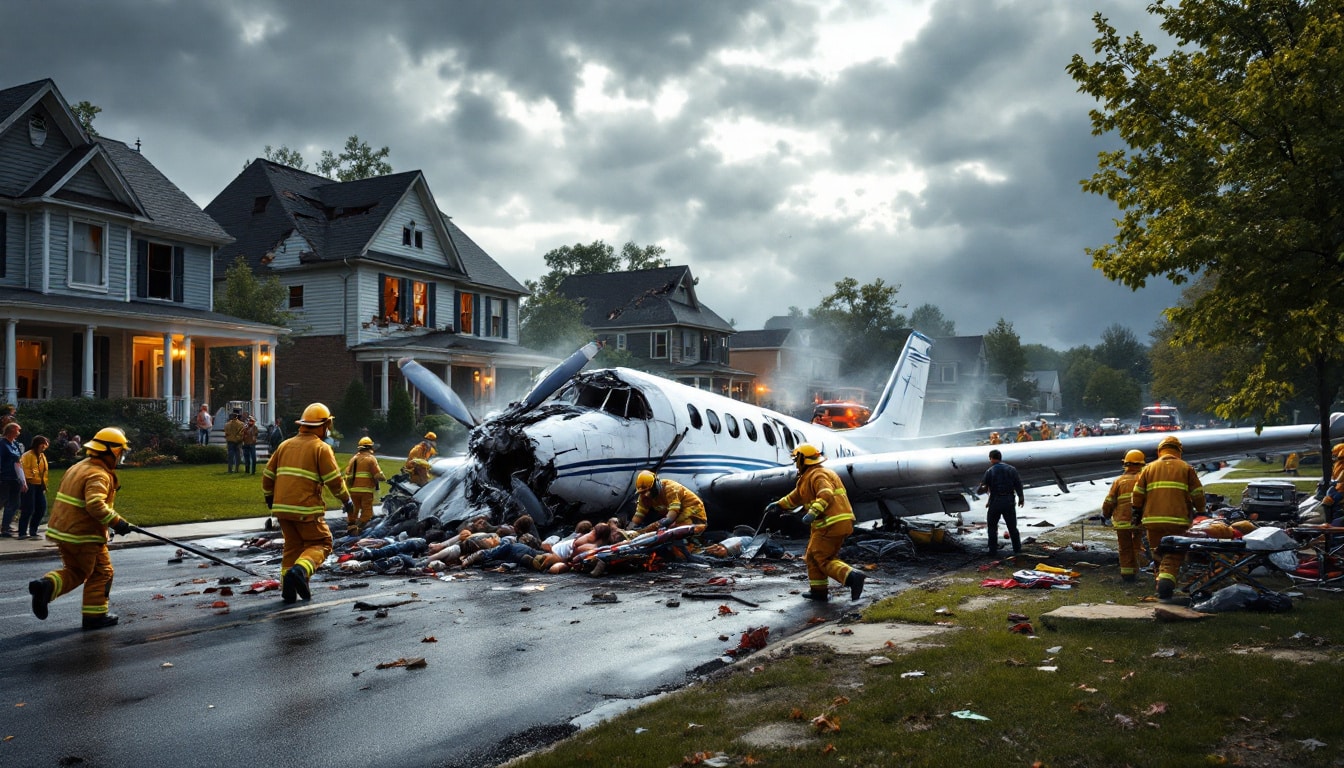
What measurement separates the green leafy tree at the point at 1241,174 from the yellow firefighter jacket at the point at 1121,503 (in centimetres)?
216

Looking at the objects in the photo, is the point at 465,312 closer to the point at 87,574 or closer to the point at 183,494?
the point at 183,494

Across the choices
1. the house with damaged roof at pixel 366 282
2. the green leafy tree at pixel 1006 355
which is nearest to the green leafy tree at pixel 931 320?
the green leafy tree at pixel 1006 355

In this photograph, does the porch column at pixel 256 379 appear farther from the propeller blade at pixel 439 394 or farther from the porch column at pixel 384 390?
the propeller blade at pixel 439 394

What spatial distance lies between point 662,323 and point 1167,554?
167 feet

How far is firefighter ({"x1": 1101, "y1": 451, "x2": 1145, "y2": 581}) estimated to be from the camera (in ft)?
39.6

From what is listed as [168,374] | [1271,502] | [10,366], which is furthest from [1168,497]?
[168,374]

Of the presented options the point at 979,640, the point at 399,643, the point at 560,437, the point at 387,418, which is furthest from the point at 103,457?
the point at 387,418

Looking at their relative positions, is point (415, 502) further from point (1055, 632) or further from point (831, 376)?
point (831, 376)

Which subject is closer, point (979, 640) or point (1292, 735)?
point (1292, 735)

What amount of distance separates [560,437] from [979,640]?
773 centimetres

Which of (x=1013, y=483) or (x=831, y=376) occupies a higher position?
(x=831, y=376)

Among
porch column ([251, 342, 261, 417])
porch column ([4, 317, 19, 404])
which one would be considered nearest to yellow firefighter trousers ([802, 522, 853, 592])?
porch column ([4, 317, 19, 404])

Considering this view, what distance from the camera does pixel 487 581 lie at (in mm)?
12234

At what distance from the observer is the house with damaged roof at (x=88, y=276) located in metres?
28.1
